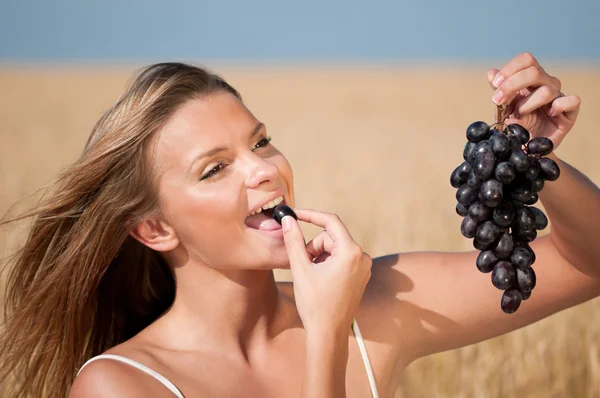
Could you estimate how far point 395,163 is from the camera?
1260cm

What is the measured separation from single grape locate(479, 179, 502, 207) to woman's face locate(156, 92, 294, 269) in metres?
0.76

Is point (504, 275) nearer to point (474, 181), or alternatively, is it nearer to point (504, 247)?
point (504, 247)

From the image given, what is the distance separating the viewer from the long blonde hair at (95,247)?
2471mm

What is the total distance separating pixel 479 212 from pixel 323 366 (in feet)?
2.07

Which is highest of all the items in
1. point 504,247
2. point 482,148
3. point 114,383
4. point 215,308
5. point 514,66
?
point 514,66

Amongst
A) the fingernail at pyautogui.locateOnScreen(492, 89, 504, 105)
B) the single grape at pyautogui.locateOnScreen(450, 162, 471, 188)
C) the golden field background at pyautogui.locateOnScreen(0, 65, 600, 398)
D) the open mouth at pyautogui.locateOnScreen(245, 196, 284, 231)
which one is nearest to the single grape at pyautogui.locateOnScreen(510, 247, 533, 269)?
the single grape at pyautogui.locateOnScreen(450, 162, 471, 188)

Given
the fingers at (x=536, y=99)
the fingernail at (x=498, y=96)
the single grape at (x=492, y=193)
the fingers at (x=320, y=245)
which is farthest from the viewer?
the fingers at (x=320, y=245)

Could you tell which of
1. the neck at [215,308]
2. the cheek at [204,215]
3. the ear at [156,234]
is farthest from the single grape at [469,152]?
the ear at [156,234]

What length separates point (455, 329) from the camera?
2.69 m

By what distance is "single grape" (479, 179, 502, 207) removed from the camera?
5.57 ft

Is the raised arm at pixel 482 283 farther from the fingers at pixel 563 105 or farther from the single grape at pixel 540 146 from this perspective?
the single grape at pixel 540 146

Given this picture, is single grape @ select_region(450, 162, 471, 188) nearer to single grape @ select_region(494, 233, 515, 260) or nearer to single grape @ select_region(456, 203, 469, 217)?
single grape @ select_region(456, 203, 469, 217)

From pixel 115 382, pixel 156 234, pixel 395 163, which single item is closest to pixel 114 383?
pixel 115 382

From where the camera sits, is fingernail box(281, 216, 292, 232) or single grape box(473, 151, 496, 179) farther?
fingernail box(281, 216, 292, 232)
